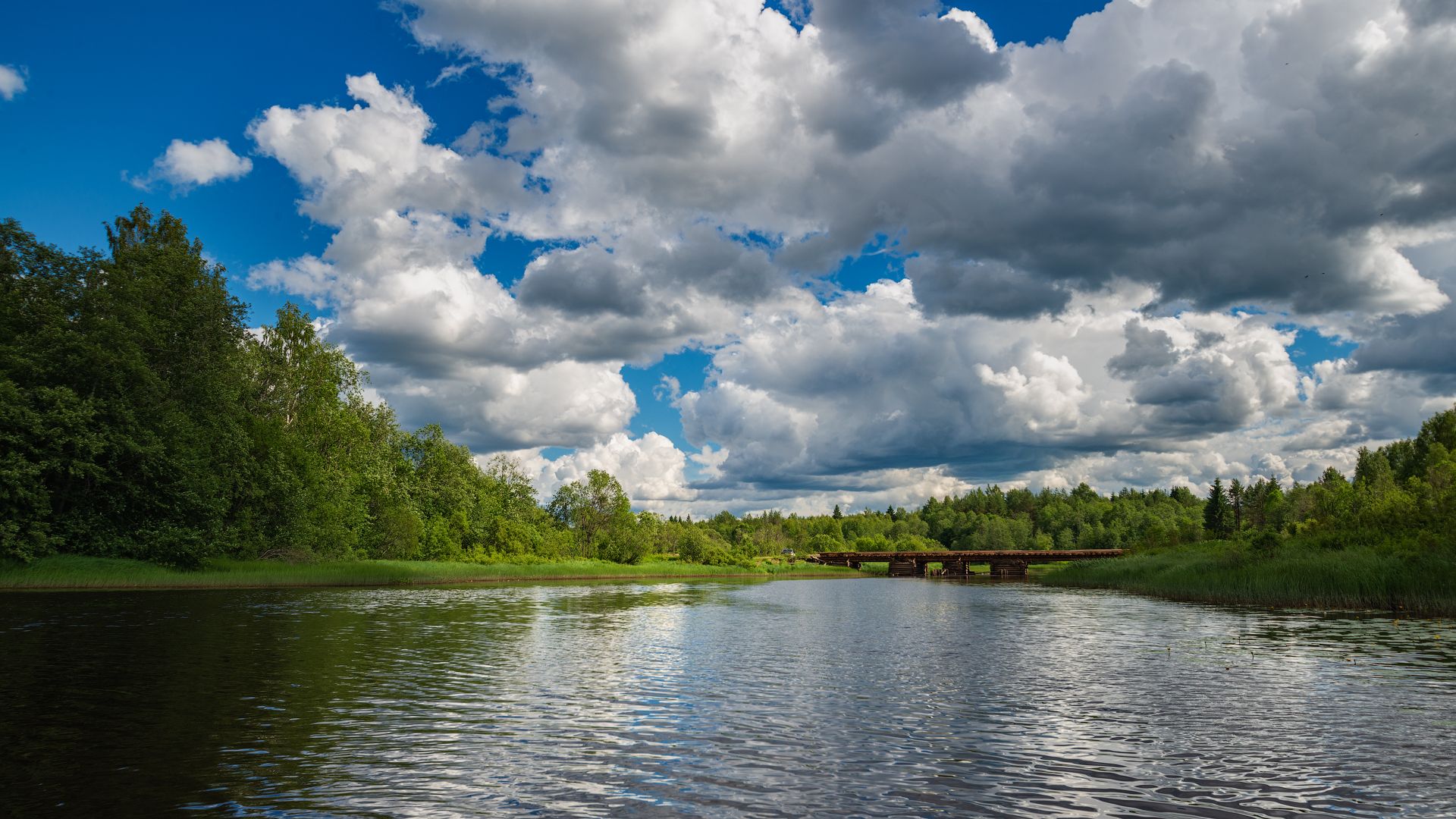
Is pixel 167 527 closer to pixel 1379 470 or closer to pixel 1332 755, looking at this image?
pixel 1332 755

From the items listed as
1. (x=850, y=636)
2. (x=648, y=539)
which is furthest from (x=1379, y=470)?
(x=850, y=636)

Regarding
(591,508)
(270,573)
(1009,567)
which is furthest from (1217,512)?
(270,573)

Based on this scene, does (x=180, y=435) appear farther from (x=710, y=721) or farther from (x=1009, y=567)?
(x=1009, y=567)

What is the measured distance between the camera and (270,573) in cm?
7156

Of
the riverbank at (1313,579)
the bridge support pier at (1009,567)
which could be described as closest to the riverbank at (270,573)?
the riverbank at (1313,579)

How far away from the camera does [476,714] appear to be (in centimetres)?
1881

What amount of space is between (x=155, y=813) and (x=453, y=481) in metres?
119

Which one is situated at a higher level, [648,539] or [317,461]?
[317,461]

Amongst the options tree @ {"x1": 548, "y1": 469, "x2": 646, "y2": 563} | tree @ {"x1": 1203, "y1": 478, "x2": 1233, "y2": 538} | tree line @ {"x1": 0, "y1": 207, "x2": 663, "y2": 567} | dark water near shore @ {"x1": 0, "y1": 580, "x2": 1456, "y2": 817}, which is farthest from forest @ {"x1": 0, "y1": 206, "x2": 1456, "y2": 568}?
tree @ {"x1": 1203, "y1": 478, "x2": 1233, "y2": 538}

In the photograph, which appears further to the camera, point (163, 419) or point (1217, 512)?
point (1217, 512)

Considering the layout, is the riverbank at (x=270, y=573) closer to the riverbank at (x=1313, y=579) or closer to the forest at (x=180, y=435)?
the forest at (x=180, y=435)

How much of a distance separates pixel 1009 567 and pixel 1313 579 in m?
145

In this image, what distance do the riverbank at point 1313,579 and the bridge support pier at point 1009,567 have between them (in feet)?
346

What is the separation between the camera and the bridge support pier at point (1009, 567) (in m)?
185
